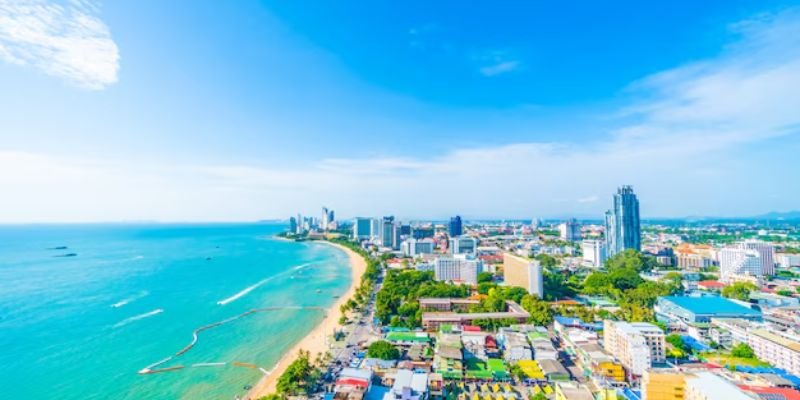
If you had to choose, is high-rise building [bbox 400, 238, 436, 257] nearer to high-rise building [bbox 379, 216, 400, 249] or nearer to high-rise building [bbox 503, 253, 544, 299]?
high-rise building [bbox 379, 216, 400, 249]

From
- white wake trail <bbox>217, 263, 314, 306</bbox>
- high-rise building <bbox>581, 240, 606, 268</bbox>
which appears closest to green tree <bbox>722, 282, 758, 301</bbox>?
high-rise building <bbox>581, 240, 606, 268</bbox>

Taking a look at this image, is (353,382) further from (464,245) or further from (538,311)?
(464,245)

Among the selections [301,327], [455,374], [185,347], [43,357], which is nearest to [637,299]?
[455,374]

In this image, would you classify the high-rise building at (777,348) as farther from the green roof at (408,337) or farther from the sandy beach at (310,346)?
the sandy beach at (310,346)

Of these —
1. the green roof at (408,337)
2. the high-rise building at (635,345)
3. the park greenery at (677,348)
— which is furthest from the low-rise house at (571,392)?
the green roof at (408,337)

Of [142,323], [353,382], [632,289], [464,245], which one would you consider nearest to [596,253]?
[464,245]

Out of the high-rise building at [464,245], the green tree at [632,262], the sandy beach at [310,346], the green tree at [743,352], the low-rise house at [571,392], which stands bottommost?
the sandy beach at [310,346]

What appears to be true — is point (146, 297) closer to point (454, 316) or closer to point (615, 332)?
point (454, 316)
